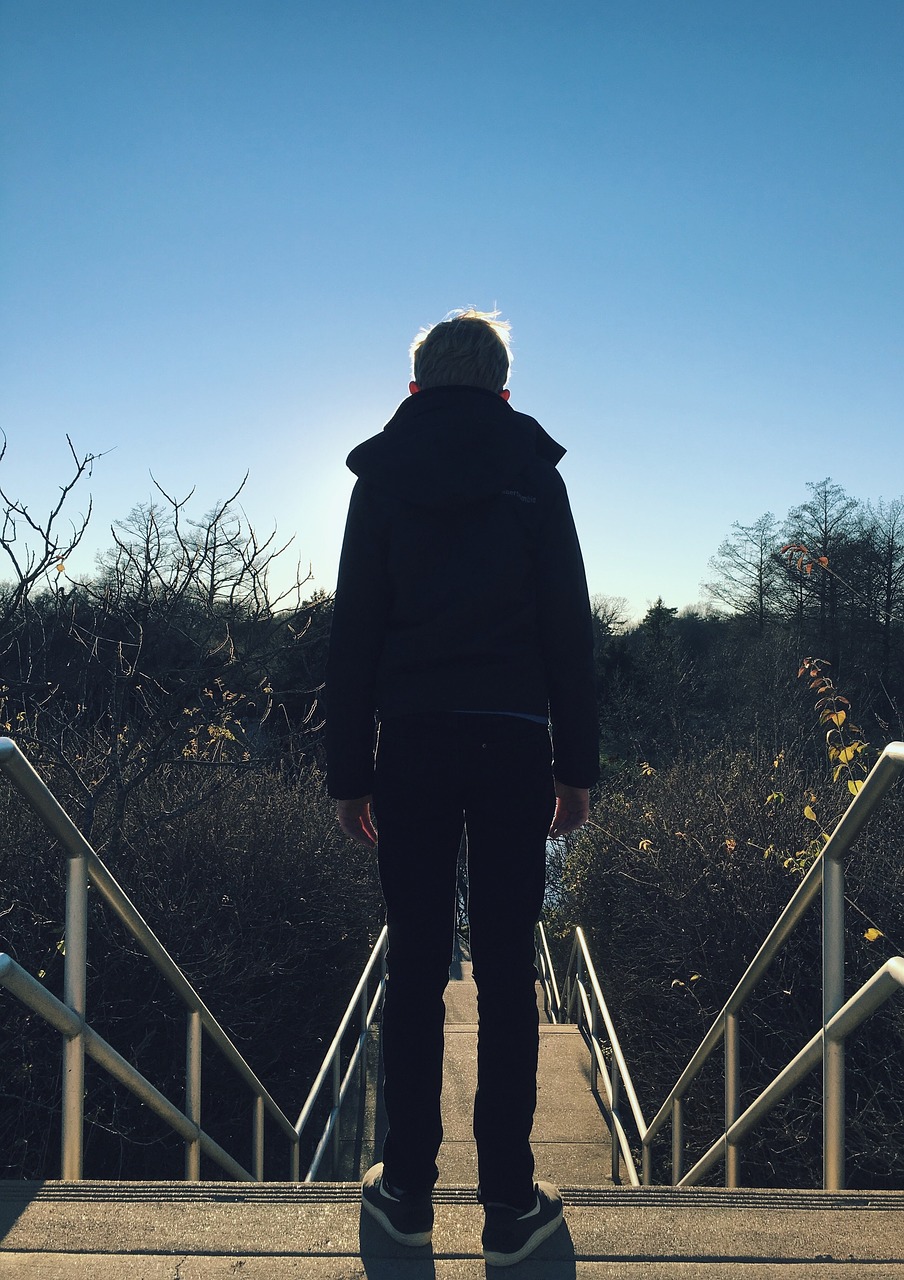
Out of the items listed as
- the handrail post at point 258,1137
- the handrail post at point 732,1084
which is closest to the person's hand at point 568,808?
the handrail post at point 732,1084

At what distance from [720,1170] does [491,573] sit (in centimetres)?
747

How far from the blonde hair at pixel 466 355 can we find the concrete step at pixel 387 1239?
1572mm

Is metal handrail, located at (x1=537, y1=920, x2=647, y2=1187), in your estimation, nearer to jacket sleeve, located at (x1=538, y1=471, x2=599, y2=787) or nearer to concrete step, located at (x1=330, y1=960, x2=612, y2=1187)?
concrete step, located at (x1=330, y1=960, x2=612, y2=1187)

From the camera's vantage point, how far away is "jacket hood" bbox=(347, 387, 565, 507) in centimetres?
182

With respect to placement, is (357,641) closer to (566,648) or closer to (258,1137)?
(566,648)

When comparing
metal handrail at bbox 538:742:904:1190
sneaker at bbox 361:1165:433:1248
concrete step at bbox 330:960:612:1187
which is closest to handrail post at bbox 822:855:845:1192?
metal handrail at bbox 538:742:904:1190

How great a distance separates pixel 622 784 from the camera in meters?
17.5

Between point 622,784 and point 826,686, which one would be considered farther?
point 622,784

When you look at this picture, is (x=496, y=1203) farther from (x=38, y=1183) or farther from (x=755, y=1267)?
(x=38, y=1183)

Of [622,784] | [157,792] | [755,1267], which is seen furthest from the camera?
[622,784]

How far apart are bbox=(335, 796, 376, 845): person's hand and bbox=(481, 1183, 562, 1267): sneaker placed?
27.3 inches

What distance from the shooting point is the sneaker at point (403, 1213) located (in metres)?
1.86

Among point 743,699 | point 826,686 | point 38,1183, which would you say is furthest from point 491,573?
point 743,699

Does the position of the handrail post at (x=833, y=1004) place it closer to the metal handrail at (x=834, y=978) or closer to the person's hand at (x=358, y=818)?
the metal handrail at (x=834, y=978)
